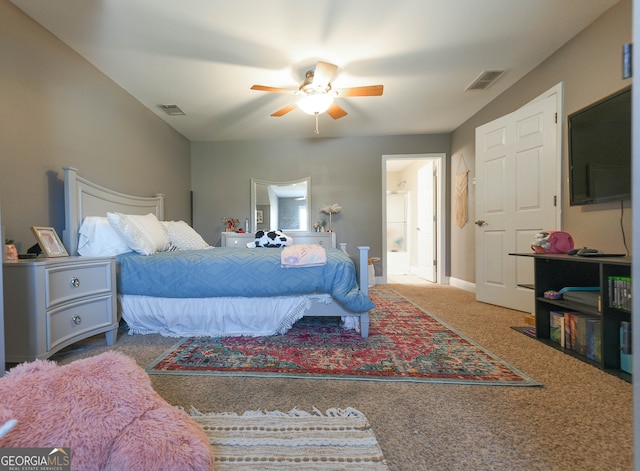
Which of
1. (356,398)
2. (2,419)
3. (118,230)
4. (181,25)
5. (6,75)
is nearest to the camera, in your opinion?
(2,419)

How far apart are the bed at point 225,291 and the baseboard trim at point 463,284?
7.92 ft

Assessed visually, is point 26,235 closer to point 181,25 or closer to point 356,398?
point 181,25

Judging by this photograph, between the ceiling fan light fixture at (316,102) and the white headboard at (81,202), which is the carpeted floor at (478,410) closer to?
the white headboard at (81,202)

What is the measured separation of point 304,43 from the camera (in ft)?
7.43

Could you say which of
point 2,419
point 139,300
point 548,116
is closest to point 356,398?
point 2,419

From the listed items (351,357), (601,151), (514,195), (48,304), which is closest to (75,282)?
(48,304)

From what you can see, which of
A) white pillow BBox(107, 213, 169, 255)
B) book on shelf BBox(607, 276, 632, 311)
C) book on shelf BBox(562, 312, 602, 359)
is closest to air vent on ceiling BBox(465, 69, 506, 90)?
book on shelf BBox(607, 276, 632, 311)

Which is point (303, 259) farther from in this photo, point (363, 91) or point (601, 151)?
point (601, 151)

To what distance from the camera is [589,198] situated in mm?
1987

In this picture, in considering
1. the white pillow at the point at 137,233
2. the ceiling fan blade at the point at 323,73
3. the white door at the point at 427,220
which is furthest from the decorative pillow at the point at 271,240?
the white door at the point at 427,220

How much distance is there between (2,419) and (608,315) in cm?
260

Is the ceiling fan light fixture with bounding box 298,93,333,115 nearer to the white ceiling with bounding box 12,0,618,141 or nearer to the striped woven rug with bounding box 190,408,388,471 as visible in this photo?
the white ceiling with bounding box 12,0,618,141

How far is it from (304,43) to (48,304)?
253 centimetres

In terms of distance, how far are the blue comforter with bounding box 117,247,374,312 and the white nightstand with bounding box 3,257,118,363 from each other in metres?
0.27
